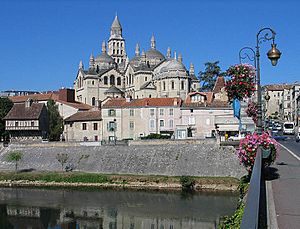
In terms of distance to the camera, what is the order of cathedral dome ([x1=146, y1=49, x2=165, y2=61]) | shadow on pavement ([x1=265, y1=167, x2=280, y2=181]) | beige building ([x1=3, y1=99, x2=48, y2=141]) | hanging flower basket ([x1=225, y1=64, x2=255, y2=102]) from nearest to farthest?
shadow on pavement ([x1=265, y1=167, x2=280, y2=181]) < hanging flower basket ([x1=225, y1=64, x2=255, y2=102]) < beige building ([x1=3, y1=99, x2=48, y2=141]) < cathedral dome ([x1=146, y1=49, x2=165, y2=61])

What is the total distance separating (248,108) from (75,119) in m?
37.1

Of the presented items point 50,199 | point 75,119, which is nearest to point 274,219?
point 50,199

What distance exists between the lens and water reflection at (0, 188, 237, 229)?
93.3ft

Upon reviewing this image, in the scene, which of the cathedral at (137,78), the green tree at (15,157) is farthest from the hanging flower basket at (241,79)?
the cathedral at (137,78)

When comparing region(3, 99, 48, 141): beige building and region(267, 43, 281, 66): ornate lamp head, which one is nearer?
region(267, 43, 281, 66): ornate lamp head

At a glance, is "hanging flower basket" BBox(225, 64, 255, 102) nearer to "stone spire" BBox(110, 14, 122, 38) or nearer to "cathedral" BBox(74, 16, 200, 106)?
"cathedral" BBox(74, 16, 200, 106)

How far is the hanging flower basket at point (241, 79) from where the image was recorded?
18.4 metres

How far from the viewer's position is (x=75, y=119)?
6344 cm

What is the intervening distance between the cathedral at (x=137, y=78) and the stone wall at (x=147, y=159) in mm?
29783

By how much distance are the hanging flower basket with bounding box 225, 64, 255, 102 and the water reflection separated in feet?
36.9

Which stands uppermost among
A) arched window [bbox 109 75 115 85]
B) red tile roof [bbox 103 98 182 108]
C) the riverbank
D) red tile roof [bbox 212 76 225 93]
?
arched window [bbox 109 75 115 85]

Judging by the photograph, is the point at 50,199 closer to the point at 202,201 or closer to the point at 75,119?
the point at 202,201

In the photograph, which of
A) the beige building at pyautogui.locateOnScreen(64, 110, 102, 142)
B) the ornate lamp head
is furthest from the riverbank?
the ornate lamp head

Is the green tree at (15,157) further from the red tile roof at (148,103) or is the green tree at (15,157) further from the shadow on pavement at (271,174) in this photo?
the shadow on pavement at (271,174)
